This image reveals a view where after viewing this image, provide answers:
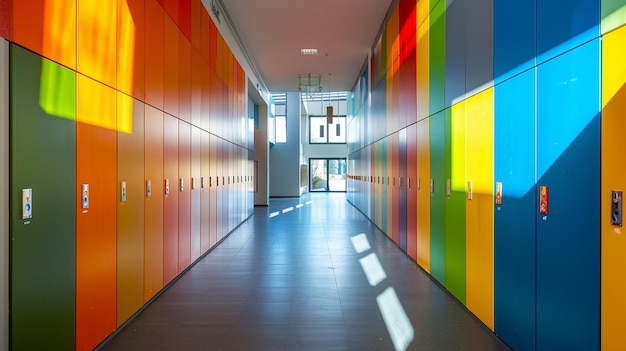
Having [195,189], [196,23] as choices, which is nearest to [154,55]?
[196,23]

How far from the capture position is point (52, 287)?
7.32 ft

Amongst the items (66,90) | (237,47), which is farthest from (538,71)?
(237,47)

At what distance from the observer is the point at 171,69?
4.32m

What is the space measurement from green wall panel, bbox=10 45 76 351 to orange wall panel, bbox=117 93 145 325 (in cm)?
65

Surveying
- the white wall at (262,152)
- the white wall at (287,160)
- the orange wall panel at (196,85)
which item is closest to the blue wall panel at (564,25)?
the orange wall panel at (196,85)

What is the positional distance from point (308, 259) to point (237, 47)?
5483 millimetres

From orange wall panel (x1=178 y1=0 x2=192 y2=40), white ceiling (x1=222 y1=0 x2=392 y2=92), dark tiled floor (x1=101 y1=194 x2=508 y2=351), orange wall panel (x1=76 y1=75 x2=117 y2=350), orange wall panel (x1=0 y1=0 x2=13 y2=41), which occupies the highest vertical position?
white ceiling (x1=222 y1=0 x2=392 y2=92)

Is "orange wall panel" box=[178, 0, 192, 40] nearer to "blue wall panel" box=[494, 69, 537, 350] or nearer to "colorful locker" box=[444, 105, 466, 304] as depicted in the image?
"colorful locker" box=[444, 105, 466, 304]

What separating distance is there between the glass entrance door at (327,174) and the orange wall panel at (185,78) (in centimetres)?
2048

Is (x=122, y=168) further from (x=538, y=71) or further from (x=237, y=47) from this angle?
(x=237, y=47)

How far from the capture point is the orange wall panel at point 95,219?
2.54m

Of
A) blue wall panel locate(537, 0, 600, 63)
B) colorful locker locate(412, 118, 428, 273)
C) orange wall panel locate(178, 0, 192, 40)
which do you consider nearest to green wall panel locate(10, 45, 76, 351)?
orange wall panel locate(178, 0, 192, 40)

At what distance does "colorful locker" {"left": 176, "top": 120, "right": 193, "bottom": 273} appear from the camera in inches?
186

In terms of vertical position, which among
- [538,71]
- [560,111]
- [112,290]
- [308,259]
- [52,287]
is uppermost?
[538,71]
